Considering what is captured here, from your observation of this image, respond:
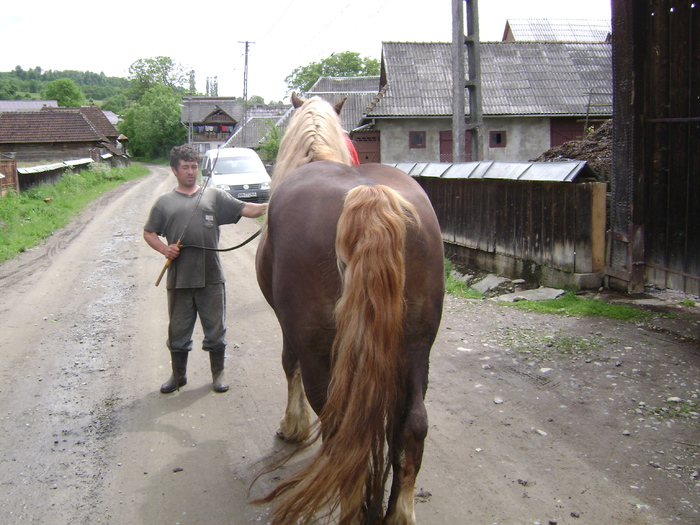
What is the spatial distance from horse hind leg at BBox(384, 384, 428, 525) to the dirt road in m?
0.39

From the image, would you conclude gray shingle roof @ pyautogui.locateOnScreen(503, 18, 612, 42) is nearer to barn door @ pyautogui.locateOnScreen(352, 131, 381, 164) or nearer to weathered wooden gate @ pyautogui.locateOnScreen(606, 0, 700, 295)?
barn door @ pyautogui.locateOnScreen(352, 131, 381, 164)

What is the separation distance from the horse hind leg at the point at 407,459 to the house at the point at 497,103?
65.7 feet

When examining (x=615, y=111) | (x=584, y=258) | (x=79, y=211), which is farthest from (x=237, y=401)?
(x=79, y=211)

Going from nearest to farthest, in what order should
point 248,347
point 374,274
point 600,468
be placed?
point 374,274 < point 600,468 < point 248,347

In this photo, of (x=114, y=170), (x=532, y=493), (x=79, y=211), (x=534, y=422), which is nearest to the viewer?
(x=532, y=493)

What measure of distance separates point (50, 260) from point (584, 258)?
30.8 feet

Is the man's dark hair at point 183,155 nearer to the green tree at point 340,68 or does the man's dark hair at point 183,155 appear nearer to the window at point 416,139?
the window at point 416,139

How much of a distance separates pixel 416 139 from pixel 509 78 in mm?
4269

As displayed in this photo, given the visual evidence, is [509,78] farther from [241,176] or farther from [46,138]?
[46,138]

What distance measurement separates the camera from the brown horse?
98.4 inches

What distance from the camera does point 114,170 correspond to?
39281 mm

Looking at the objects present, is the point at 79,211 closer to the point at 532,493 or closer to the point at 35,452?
the point at 35,452

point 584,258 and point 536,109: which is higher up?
point 536,109

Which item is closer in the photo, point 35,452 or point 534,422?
point 35,452
